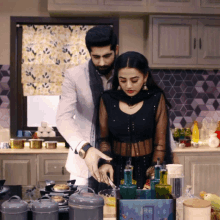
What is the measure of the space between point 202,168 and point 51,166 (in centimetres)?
158

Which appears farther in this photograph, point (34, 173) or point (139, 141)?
point (34, 173)

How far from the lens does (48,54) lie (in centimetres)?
391

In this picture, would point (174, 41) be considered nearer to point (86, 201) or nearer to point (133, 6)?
point (133, 6)

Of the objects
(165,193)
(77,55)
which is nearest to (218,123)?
(77,55)

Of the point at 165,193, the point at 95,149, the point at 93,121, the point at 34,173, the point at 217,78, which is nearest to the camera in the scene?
the point at 165,193

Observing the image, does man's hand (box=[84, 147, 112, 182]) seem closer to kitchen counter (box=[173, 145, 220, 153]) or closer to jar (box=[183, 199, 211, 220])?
jar (box=[183, 199, 211, 220])

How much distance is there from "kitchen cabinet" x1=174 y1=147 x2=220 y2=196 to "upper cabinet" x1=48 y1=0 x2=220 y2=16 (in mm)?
1503

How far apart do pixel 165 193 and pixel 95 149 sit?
63 cm

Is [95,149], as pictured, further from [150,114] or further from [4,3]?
[4,3]

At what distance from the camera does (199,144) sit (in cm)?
375

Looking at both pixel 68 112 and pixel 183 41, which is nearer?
pixel 68 112

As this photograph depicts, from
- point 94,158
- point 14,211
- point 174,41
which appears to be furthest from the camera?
point 174,41

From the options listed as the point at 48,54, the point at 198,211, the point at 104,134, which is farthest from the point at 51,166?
the point at 198,211

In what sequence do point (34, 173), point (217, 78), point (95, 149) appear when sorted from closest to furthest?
point (95, 149)
point (34, 173)
point (217, 78)
